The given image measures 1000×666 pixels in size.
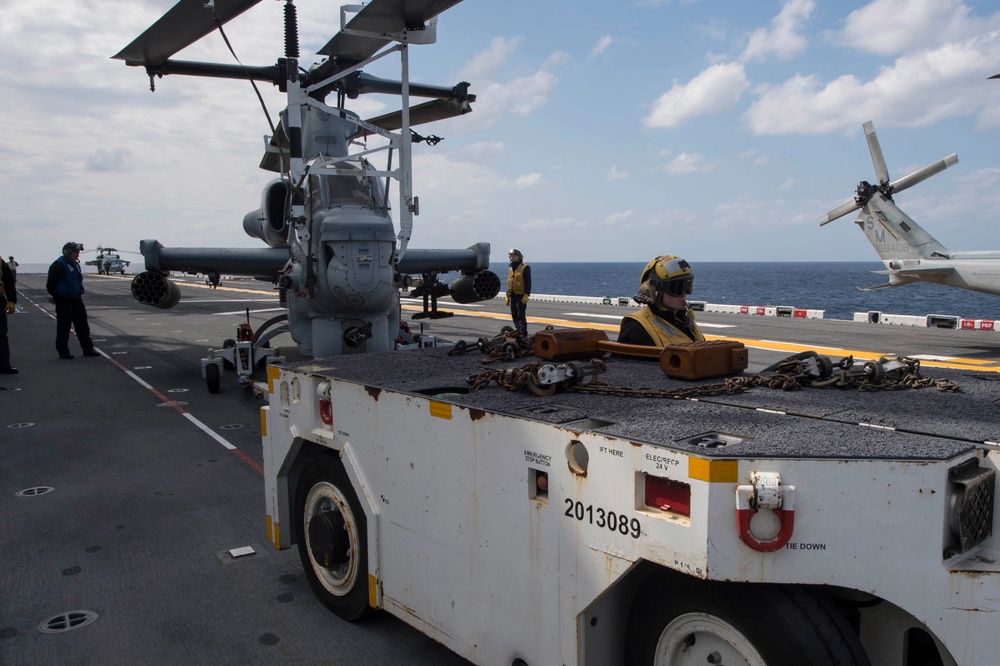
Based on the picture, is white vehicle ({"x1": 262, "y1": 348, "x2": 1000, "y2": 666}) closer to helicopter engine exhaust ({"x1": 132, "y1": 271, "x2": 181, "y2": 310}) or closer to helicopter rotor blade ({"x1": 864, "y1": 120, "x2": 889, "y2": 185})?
helicopter engine exhaust ({"x1": 132, "y1": 271, "x2": 181, "y2": 310})

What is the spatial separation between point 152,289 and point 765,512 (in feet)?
41.3

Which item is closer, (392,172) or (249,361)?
(392,172)

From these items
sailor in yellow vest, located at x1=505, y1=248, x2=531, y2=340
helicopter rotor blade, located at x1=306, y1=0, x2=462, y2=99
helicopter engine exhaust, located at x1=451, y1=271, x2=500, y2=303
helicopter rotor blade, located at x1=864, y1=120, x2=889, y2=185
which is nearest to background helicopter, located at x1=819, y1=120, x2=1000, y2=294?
helicopter rotor blade, located at x1=864, y1=120, x2=889, y2=185

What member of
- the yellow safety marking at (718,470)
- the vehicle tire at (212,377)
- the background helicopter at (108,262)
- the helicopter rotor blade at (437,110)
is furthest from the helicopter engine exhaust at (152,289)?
the background helicopter at (108,262)

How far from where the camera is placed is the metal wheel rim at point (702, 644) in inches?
93.9

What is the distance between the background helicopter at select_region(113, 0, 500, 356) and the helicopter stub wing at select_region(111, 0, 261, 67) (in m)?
0.02

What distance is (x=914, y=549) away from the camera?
7.17ft

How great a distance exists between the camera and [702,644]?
8.26 ft

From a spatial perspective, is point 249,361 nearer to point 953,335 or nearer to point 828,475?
point 828,475

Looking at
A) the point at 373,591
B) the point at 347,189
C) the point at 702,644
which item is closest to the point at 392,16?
the point at 347,189

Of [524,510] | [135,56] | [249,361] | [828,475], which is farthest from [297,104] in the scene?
[828,475]

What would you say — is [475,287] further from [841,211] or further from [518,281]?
[841,211]

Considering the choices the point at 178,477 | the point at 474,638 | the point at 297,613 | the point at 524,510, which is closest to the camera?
the point at 524,510

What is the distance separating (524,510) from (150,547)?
3.91 m
